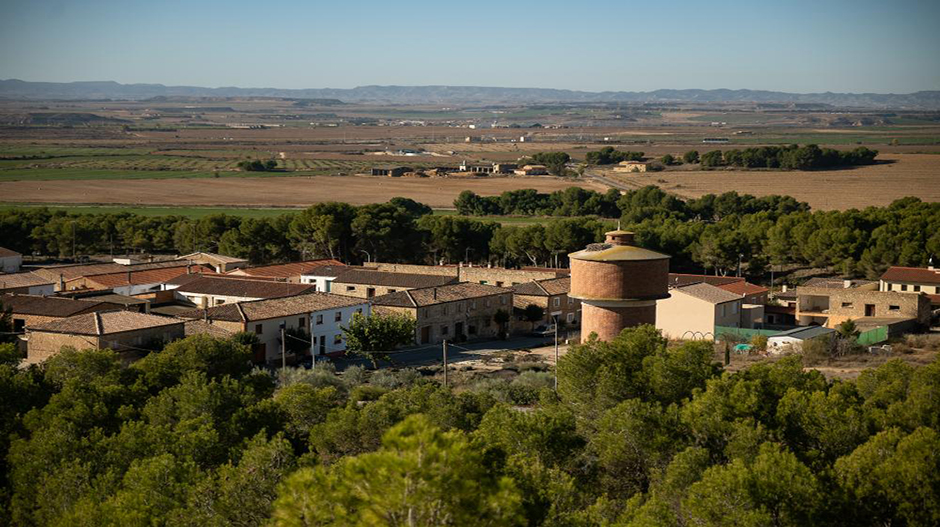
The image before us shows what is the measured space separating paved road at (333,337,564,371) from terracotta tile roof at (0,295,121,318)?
7661 millimetres

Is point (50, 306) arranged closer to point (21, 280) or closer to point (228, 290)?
point (228, 290)

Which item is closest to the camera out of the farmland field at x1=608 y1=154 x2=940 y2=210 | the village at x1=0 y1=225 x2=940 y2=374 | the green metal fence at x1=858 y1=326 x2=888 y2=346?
the village at x1=0 y1=225 x2=940 y2=374

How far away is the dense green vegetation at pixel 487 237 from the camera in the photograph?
50156 mm

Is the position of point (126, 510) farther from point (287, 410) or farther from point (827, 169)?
point (827, 169)

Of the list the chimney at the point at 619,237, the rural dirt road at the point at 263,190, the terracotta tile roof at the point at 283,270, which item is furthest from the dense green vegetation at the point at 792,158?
the chimney at the point at 619,237

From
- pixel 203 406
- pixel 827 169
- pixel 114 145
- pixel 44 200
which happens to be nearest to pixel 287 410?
pixel 203 406

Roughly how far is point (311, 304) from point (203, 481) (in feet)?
72.3

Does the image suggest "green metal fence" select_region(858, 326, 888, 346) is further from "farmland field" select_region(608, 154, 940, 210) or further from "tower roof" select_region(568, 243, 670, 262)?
"farmland field" select_region(608, 154, 940, 210)

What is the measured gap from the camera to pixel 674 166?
387 feet

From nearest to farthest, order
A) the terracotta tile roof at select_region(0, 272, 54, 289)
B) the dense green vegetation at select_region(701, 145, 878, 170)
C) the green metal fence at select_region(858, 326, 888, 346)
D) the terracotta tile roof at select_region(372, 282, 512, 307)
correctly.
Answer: the green metal fence at select_region(858, 326, 888, 346), the terracotta tile roof at select_region(372, 282, 512, 307), the terracotta tile roof at select_region(0, 272, 54, 289), the dense green vegetation at select_region(701, 145, 878, 170)

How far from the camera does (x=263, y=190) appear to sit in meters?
97.4

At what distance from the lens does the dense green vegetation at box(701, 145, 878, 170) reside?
10988cm

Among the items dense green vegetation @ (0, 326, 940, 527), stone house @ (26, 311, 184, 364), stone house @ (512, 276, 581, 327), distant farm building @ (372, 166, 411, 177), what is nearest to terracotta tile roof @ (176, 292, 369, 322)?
stone house @ (26, 311, 184, 364)

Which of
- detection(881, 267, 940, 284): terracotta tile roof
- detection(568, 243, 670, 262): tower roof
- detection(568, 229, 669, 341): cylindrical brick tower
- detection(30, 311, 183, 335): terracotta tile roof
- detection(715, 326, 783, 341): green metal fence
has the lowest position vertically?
detection(715, 326, 783, 341): green metal fence
